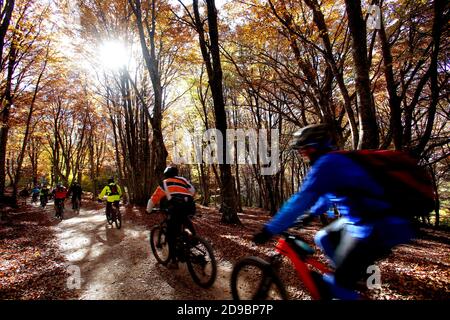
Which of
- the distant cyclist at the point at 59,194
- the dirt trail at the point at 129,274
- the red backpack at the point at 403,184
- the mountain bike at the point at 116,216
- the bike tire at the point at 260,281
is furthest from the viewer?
the distant cyclist at the point at 59,194

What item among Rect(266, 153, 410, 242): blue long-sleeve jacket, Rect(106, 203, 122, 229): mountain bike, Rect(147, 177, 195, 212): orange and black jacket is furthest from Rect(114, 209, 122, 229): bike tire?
Rect(266, 153, 410, 242): blue long-sleeve jacket

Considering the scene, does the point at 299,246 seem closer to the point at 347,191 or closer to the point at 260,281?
the point at 260,281

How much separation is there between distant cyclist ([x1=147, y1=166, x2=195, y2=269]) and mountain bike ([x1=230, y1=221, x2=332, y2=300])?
197 cm

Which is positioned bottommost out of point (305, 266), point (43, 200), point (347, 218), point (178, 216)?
point (43, 200)

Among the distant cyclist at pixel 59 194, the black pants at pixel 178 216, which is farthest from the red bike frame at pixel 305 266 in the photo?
the distant cyclist at pixel 59 194

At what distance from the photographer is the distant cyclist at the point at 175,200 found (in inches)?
201

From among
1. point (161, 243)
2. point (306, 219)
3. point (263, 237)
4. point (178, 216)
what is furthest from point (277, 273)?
point (161, 243)

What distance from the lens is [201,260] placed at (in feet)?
15.4

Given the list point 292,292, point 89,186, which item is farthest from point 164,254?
point 89,186

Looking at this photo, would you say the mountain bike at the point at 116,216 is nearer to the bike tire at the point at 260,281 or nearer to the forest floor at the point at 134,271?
the forest floor at the point at 134,271

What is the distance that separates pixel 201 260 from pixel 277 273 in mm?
2052

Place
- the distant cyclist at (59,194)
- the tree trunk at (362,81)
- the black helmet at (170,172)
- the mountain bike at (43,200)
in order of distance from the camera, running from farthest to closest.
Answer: the mountain bike at (43,200)
the distant cyclist at (59,194)
the tree trunk at (362,81)
the black helmet at (170,172)

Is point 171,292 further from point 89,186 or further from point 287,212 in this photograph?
point 89,186

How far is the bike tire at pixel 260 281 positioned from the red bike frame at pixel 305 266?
0.26 meters
